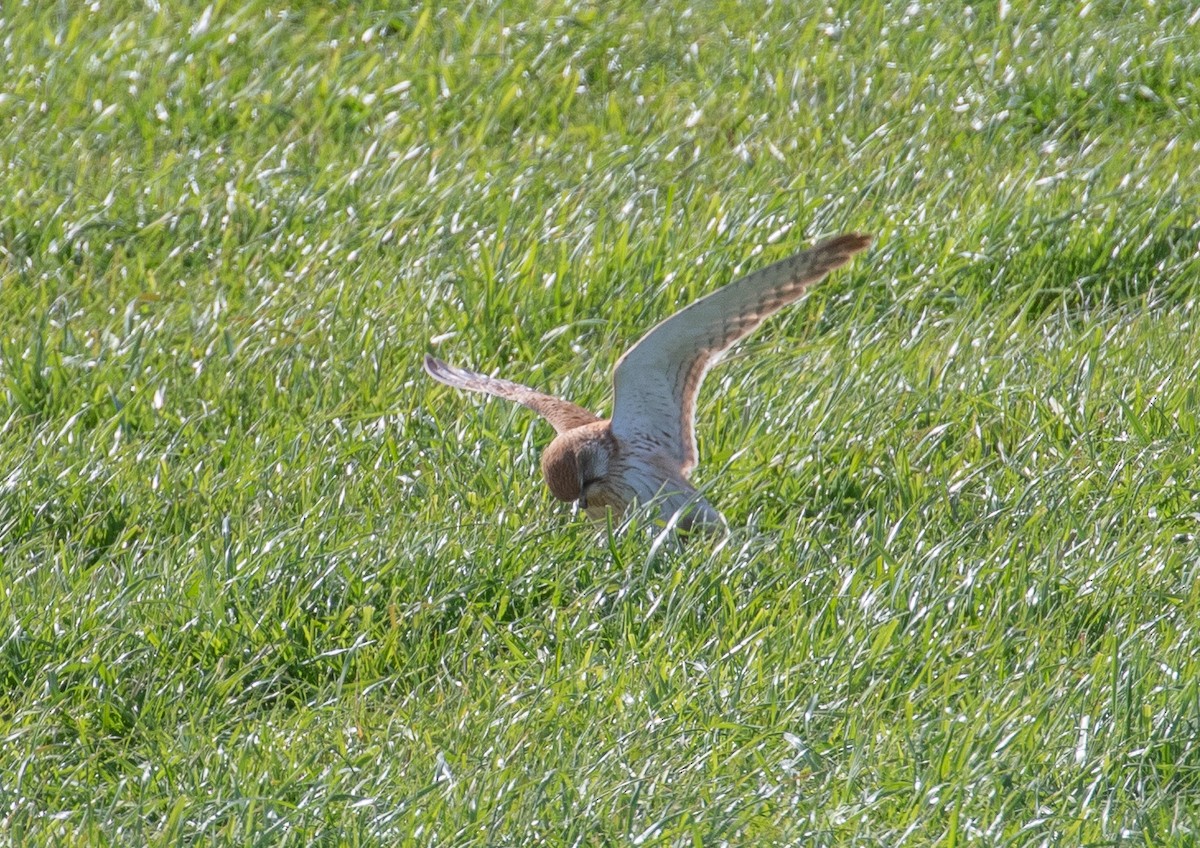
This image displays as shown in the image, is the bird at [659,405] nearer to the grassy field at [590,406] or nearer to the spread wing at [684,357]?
the spread wing at [684,357]

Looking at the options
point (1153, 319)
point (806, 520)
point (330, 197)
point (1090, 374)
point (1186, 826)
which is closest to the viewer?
point (1186, 826)

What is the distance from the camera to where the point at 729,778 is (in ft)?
11.0

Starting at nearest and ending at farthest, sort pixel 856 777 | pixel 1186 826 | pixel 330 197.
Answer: pixel 1186 826
pixel 856 777
pixel 330 197

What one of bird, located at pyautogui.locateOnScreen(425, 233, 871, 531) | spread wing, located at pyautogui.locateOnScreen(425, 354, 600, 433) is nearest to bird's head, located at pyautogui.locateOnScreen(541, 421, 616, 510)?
bird, located at pyautogui.locateOnScreen(425, 233, 871, 531)

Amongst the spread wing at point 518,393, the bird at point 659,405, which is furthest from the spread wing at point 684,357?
the spread wing at point 518,393

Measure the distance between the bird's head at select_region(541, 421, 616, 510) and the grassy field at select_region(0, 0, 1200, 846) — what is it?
9cm

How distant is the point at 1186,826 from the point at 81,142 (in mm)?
5382

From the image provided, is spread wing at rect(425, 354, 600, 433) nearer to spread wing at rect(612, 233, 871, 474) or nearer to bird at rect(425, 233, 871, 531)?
bird at rect(425, 233, 871, 531)

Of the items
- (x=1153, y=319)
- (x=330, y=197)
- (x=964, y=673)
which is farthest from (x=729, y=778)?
(x=330, y=197)

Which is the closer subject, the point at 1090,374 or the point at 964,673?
the point at 964,673

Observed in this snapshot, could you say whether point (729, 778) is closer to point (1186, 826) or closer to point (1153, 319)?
point (1186, 826)

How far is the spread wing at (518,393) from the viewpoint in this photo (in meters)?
4.97

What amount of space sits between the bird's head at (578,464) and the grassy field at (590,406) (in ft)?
0.31

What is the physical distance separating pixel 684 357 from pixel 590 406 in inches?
21.4
